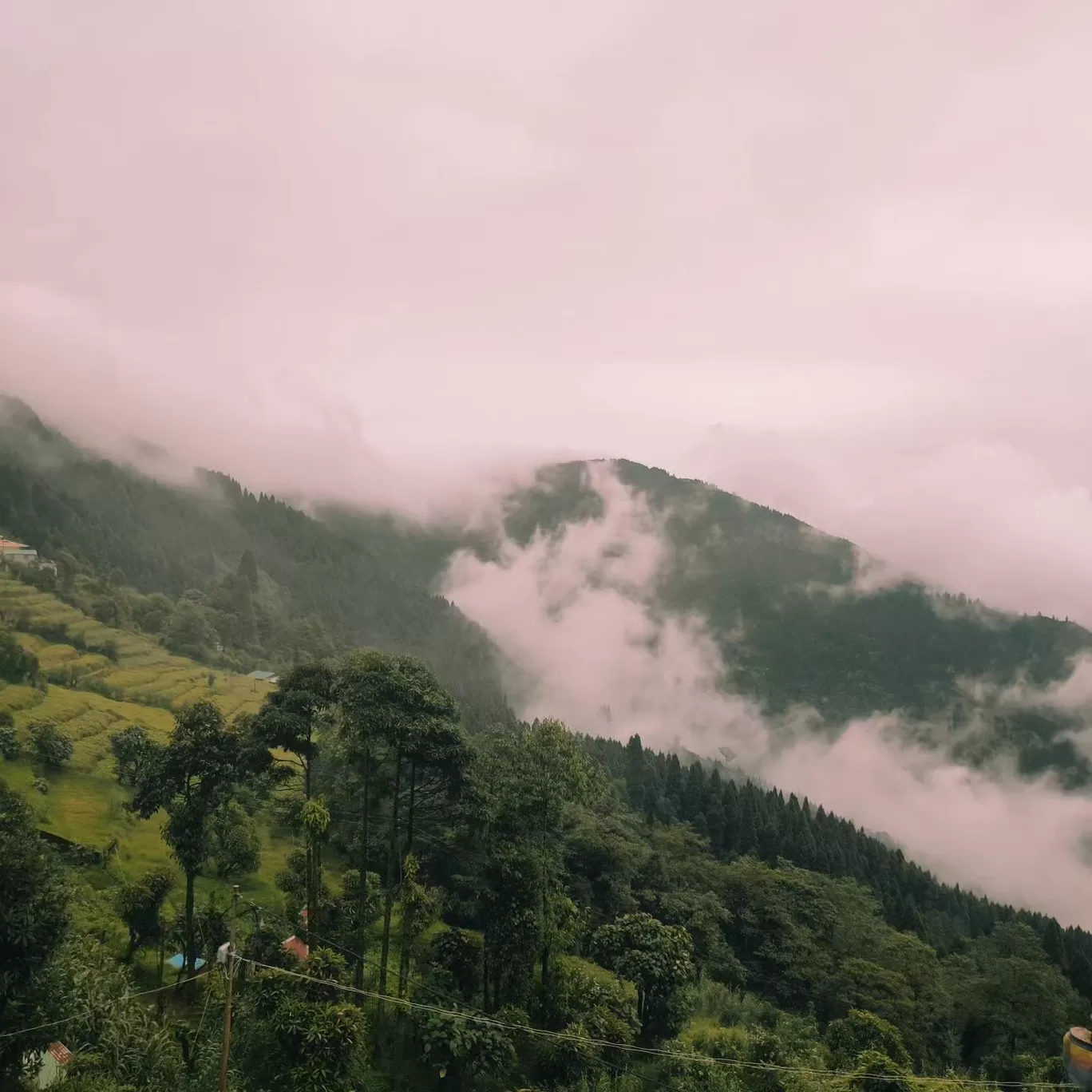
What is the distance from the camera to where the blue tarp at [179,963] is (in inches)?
1431

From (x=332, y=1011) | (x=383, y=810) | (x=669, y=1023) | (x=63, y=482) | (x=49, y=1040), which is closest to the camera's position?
(x=49, y=1040)

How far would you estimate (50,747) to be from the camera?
5628 centimetres

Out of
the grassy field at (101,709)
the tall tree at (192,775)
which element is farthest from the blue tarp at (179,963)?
the grassy field at (101,709)

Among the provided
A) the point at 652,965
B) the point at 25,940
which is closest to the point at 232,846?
the point at 25,940

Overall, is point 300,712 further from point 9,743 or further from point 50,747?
point 9,743

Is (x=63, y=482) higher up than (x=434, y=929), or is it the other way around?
(x=63, y=482)

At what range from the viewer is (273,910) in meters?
43.2

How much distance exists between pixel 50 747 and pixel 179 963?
28125 millimetres

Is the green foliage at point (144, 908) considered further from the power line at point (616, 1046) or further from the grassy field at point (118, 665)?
the grassy field at point (118, 665)

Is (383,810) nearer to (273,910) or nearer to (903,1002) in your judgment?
(273,910)

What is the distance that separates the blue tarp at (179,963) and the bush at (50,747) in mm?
27101

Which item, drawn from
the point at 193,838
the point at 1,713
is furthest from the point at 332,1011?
the point at 1,713

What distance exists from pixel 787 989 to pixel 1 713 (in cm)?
6558

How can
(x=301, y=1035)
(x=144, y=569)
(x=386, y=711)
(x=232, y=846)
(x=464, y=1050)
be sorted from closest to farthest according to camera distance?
(x=301, y=1035) < (x=464, y=1050) < (x=386, y=711) < (x=232, y=846) < (x=144, y=569)
